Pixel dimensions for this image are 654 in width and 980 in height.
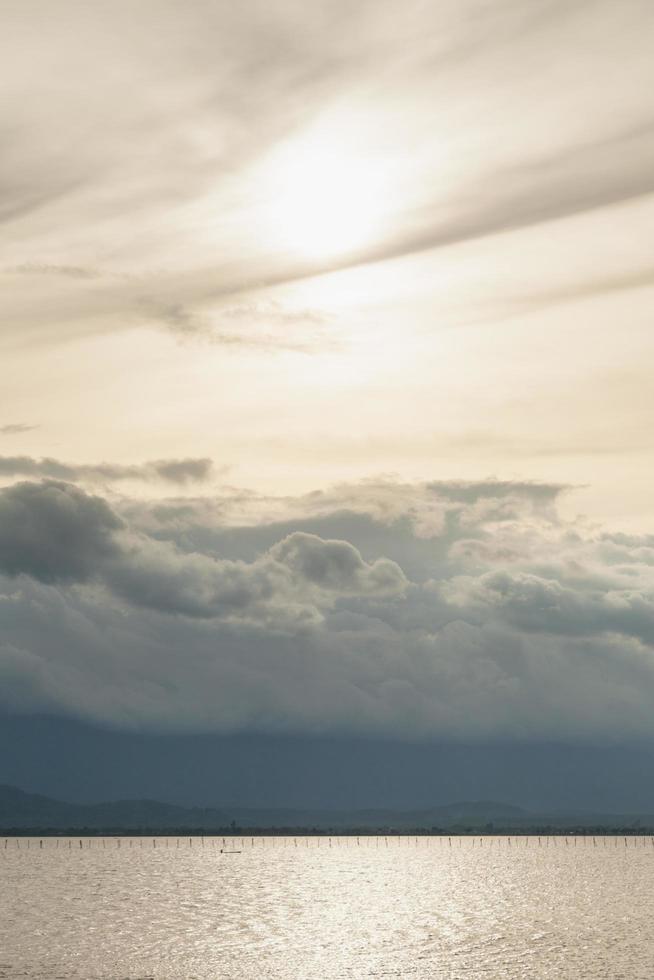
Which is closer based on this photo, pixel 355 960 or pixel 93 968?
pixel 93 968

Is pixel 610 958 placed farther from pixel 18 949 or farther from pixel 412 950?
pixel 18 949

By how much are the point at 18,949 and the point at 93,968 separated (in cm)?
2962

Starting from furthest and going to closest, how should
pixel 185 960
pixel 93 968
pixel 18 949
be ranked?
pixel 18 949
pixel 185 960
pixel 93 968

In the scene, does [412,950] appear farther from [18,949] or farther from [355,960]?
[18,949]

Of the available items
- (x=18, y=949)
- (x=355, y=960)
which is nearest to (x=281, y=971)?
(x=355, y=960)

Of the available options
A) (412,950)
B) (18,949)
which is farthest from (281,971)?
(18,949)

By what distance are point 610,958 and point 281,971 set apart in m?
47.1

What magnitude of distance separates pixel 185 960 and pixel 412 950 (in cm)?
3413

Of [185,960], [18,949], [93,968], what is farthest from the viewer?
[18,949]

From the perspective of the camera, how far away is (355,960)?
7362 inches

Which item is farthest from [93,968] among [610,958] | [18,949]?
[610,958]

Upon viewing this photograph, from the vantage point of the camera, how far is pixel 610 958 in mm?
188250

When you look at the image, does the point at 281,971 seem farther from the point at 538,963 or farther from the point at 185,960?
the point at 538,963

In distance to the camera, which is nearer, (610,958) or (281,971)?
(281,971)
